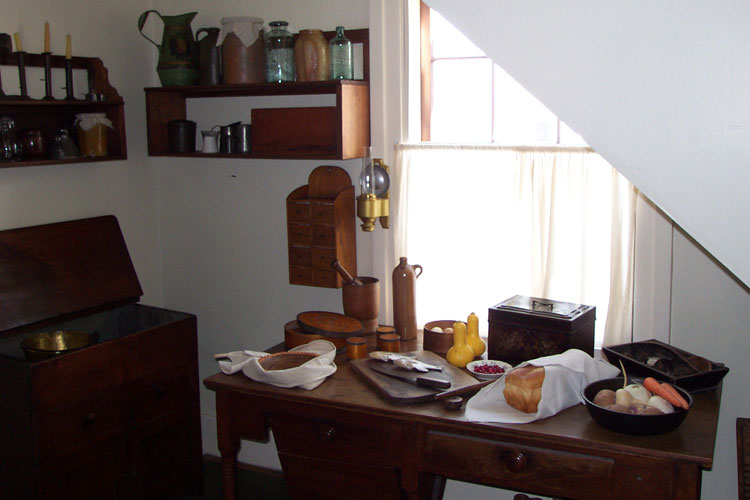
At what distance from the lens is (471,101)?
2.88 m

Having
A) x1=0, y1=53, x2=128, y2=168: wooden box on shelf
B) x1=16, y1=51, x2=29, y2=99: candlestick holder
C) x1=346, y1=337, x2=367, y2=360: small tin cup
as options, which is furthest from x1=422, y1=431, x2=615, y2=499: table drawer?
x1=16, y1=51, x2=29, y2=99: candlestick holder

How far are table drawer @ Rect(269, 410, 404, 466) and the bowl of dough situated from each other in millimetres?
582

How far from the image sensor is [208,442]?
3.59 meters

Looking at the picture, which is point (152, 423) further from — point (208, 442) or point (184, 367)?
point (208, 442)

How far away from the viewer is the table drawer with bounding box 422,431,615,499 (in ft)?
6.47

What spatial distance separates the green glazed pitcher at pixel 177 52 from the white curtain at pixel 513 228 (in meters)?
0.99

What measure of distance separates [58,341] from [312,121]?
1268 mm

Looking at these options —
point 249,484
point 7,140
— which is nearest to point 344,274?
point 249,484

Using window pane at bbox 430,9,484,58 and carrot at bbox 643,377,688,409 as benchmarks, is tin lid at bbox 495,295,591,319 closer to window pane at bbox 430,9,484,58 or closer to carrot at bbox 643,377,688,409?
carrot at bbox 643,377,688,409

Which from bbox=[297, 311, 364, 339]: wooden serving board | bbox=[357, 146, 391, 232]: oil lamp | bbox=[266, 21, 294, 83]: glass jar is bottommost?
bbox=[297, 311, 364, 339]: wooden serving board

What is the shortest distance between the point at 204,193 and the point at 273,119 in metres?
0.61

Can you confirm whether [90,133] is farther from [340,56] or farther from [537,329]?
[537,329]

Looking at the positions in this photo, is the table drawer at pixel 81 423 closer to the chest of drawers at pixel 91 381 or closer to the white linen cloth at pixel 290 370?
the chest of drawers at pixel 91 381

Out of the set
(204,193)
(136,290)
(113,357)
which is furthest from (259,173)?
(113,357)
